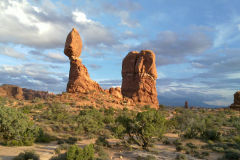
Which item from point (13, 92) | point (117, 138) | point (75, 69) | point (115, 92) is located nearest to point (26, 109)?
point (75, 69)

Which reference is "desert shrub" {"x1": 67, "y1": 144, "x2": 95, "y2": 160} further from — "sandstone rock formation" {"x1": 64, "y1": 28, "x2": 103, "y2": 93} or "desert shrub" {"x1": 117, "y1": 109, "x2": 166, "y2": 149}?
"sandstone rock formation" {"x1": 64, "y1": 28, "x2": 103, "y2": 93}

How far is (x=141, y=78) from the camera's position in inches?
1529

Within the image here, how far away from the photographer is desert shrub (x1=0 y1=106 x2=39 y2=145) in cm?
1164

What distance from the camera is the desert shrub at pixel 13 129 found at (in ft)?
38.2

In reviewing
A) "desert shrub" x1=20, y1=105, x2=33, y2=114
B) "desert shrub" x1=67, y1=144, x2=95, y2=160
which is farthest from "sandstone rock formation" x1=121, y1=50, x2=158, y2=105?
"desert shrub" x1=67, y1=144, x2=95, y2=160

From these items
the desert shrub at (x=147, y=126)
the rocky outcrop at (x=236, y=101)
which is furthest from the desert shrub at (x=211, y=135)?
the rocky outcrop at (x=236, y=101)

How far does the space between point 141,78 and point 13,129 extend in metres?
30.1

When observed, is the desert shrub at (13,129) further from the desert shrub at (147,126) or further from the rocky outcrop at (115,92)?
the rocky outcrop at (115,92)

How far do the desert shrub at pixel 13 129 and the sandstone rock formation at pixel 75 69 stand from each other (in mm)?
18036

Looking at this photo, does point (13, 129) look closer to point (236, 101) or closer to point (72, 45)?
point (72, 45)

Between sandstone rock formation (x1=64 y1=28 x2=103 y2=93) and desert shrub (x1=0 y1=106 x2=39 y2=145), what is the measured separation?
18.0m

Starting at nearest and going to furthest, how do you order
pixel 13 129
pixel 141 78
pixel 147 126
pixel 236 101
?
pixel 13 129, pixel 147 126, pixel 141 78, pixel 236 101

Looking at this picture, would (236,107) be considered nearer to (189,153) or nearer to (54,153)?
(189,153)

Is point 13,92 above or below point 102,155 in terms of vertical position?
above
